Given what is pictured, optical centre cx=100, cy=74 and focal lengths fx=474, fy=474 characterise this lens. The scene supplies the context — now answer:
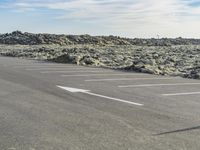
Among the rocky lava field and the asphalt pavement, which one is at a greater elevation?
the asphalt pavement

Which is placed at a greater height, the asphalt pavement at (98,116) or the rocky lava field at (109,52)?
the asphalt pavement at (98,116)

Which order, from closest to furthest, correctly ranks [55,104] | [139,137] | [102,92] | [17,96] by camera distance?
[139,137] → [55,104] → [17,96] → [102,92]

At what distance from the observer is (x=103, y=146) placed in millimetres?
6902

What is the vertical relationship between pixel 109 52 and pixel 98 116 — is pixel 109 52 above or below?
below

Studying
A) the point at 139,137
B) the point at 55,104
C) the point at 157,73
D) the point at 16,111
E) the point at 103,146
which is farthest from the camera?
the point at 157,73

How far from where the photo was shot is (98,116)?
9.24 meters

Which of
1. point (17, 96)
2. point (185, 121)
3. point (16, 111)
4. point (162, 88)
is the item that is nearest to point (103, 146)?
point (185, 121)

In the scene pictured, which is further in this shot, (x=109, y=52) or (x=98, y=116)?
(x=109, y=52)

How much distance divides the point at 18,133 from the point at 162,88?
300 inches

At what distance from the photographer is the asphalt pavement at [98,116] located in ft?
23.4

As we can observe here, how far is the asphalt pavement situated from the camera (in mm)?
7141

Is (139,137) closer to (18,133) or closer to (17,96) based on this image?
(18,133)

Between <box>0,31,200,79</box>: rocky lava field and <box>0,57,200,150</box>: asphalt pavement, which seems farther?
<box>0,31,200,79</box>: rocky lava field

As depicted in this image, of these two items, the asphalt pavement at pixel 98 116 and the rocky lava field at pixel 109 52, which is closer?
the asphalt pavement at pixel 98 116
